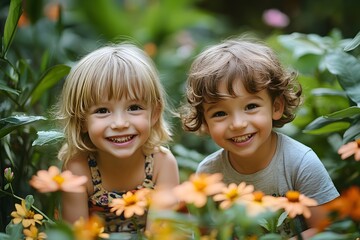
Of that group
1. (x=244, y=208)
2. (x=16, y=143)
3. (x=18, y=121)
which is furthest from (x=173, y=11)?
(x=244, y=208)

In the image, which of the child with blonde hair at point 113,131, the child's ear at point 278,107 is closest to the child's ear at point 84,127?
the child with blonde hair at point 113,131

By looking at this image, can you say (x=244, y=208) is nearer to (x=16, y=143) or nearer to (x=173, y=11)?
(x=16, y=143)

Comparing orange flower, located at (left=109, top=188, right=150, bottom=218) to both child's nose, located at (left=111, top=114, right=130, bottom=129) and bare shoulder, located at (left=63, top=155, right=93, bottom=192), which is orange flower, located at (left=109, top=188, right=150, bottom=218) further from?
bare shoulder, located at (left=63, top=155, right=93, bottom=192)

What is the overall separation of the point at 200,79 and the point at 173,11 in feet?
12.7

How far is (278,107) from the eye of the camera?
206 cm

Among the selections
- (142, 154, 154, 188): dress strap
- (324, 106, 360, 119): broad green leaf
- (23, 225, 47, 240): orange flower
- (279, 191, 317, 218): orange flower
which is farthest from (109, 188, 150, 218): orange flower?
(324, 106, 360, 119): broad green leaf

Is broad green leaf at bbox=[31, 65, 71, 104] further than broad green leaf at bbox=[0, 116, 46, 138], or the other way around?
broad green leaf at bbox=[31, 65, 71, 104]

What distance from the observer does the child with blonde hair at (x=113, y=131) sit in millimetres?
1954

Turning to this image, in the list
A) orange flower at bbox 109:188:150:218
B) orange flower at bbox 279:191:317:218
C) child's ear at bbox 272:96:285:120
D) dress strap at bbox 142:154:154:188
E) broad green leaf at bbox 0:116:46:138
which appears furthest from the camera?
dress strap at bbox 142:154:154:188

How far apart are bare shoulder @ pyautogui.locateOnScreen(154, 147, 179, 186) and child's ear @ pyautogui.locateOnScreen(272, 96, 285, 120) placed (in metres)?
0.40

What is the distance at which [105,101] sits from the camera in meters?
1.95

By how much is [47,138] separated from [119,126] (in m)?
0.23

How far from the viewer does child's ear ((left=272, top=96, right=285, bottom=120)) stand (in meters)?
2.04

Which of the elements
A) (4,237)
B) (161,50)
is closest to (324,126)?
(4,237)
